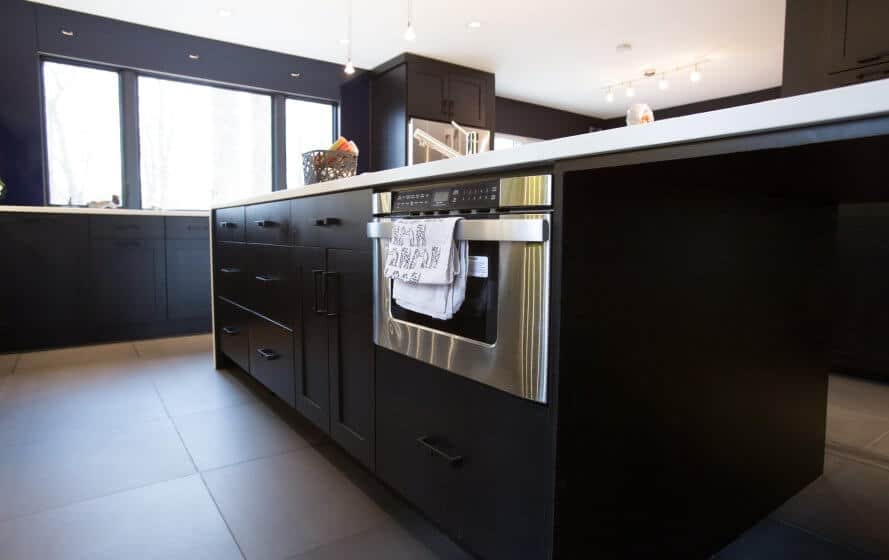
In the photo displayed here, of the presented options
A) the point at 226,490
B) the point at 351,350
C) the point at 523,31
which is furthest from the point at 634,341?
the point at 523,31

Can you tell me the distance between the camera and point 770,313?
1.24 metres

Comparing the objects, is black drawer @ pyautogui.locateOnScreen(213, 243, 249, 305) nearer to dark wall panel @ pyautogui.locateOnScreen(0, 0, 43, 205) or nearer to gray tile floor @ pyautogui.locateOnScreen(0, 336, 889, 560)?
gray tile floor @ pyautogui.locateOnScreen(0, 336, 889, 560)

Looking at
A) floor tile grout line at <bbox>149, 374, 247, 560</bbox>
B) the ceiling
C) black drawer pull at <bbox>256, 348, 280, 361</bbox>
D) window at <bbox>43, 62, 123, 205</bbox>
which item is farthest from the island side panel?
window at <bbox>43, 62, 123, 205</bbox>

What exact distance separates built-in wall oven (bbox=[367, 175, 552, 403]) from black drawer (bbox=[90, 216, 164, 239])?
324 centimetres

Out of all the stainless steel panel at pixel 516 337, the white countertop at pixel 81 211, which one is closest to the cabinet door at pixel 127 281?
the white countertop at pixel 81 211

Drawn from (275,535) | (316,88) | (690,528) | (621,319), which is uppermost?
(316,88)

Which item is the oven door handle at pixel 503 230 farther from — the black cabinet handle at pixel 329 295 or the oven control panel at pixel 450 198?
the black cabinet handle at pixel 329 295

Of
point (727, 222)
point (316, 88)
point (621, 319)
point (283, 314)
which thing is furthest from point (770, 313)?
point (316, 88)

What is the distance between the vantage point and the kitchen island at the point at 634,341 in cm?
77

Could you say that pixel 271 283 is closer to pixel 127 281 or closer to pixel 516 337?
pixel 516 337

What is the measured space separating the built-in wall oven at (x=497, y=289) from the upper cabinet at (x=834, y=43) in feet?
8.64

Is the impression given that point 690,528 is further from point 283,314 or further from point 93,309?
point 93,309

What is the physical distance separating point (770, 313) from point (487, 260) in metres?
0.76

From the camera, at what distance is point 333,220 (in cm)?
152
